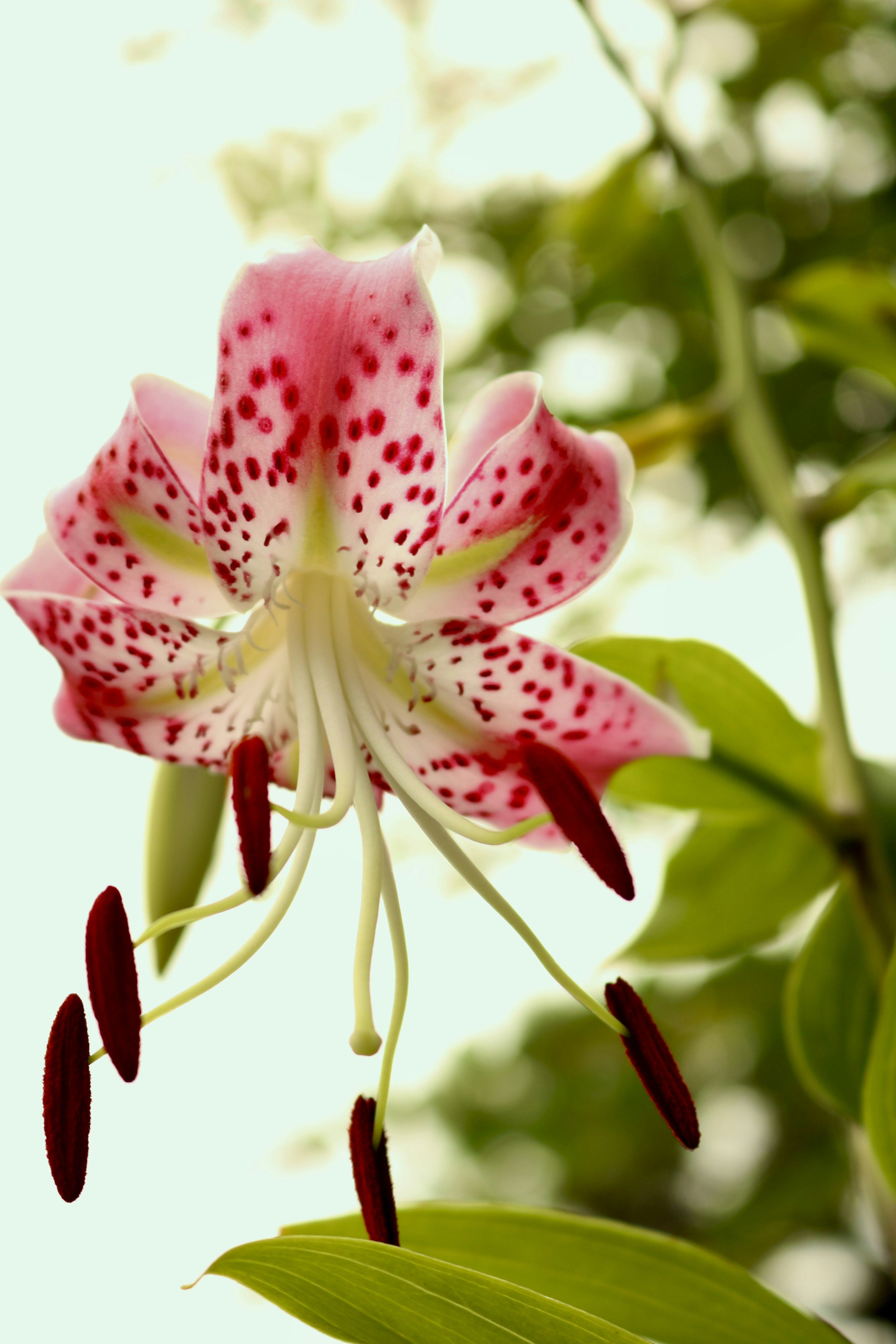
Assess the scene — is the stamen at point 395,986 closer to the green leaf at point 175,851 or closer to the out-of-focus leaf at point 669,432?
the green leaf at point 175,851

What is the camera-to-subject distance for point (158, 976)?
69cm

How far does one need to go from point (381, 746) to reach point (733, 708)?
224 millimetres

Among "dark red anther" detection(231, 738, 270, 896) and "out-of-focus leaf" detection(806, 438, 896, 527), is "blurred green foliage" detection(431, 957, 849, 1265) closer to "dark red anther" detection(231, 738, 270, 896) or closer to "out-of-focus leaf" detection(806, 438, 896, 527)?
"out-of-focus leaf" detection(806, 438, 896, 527)

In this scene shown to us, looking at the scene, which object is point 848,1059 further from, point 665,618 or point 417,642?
point 665,618

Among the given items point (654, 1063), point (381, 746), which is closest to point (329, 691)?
point (381, 746)

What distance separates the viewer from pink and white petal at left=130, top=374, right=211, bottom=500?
614 mm

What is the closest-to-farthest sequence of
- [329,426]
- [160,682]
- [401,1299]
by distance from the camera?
[401,1299] < [329,426] < [160,682]

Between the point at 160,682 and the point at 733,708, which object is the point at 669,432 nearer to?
the point at 733,708

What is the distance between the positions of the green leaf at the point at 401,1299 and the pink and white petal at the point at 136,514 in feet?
1.03

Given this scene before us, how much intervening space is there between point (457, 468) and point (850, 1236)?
3.09 meters

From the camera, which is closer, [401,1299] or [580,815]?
[401,1299]

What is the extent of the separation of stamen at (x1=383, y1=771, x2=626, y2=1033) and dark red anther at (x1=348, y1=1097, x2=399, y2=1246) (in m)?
0.10

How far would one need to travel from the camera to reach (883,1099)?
0.63 meters

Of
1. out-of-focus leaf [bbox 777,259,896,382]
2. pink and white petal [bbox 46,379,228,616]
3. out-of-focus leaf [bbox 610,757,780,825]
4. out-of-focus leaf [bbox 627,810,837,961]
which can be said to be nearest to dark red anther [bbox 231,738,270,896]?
pink and white petal [bbox 46,379,228,616]
